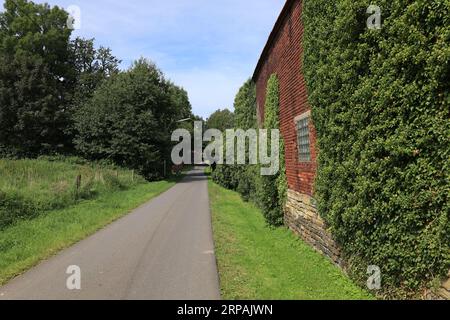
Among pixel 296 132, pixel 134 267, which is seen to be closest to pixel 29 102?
pixel 296 132

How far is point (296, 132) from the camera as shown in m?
10.7

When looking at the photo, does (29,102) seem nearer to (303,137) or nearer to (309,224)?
(303,137)

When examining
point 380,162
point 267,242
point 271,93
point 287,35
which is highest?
point 287,35

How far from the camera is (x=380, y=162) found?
5617 millimetres

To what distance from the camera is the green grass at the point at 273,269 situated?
20.6ft

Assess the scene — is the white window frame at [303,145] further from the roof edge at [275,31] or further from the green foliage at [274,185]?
the roof edge at [275,31]

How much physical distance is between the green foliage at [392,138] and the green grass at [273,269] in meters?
0.59

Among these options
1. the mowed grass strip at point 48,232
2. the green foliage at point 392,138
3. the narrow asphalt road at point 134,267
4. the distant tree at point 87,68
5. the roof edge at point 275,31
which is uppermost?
the distant tree at point 87,68

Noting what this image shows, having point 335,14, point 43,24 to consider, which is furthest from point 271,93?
point 43,24

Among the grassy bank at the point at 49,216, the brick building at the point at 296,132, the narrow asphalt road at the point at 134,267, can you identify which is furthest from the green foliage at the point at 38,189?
the brick building at the point at 296,132

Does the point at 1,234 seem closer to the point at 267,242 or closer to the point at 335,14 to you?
the point at 267,242

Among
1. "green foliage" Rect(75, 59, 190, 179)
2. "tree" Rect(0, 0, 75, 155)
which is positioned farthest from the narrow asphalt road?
"tree" Rect(0, 0, 75, 155)

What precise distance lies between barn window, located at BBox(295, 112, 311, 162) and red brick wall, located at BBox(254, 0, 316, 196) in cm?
16
